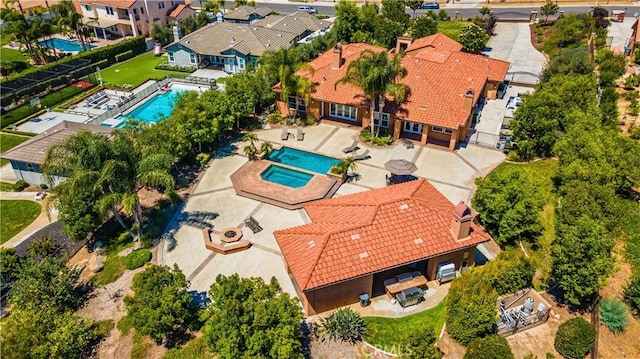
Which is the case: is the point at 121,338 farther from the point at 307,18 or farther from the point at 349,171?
the point at 307,18

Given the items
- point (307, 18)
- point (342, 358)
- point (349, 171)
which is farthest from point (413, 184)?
point (307, 18)

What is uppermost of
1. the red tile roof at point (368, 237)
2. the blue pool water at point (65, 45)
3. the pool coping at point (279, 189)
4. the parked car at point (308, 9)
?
the parked car at point (308, 9)

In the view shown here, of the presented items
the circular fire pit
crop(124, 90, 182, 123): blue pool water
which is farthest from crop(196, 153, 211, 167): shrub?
crop(124, 90, 182, 123): blue pool water

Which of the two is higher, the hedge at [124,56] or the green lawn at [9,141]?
the hedge at [124,56]

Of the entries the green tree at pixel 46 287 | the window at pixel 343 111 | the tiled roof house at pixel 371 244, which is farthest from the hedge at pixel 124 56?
the tiled roof house at pixel 371 244

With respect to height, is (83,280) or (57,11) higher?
(57,11)

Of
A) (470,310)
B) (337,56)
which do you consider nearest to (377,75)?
(337,56)

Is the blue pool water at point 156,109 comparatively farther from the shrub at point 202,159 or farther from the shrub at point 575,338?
the shrub at point 575,338

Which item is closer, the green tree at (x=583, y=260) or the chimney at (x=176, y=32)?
the green tree at (x=583, y=260)

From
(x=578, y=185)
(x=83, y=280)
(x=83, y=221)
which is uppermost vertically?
(x=578, y=185)
